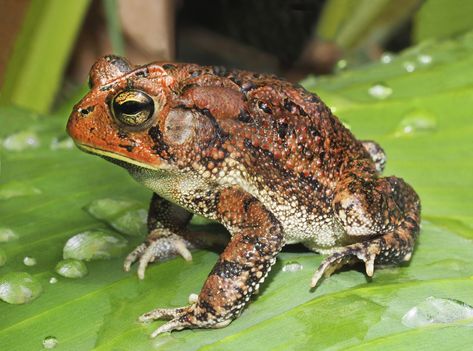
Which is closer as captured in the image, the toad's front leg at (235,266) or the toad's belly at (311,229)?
the toad's front leg at (235,266)

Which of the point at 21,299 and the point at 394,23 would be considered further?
the point at 394,23

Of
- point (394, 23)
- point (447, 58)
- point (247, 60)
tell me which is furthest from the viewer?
point (247, 60)

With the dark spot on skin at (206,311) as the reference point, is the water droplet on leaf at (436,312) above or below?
above

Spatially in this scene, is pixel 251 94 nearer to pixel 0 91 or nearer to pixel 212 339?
pixel 212 339

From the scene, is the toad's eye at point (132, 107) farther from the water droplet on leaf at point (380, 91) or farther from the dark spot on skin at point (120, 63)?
the water droplet on leaf at point (380, 91)

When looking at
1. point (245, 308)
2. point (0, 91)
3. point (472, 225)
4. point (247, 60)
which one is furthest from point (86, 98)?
point (247, 60)

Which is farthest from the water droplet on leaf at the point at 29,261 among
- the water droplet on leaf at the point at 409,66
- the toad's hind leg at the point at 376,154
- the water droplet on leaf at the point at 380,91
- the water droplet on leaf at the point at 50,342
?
the water droplet on leaf at the point at 409,66

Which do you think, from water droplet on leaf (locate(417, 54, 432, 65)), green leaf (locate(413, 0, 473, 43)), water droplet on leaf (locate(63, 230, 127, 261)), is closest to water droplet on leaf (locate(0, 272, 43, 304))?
water droplet on leaf (locate(63, 230, 127, 261))
